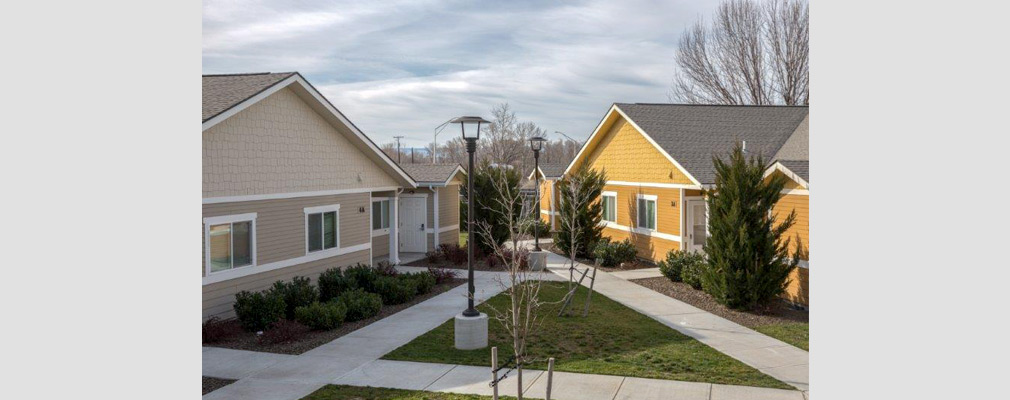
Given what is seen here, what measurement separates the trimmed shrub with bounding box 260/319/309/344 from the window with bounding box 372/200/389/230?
1084 centimetres

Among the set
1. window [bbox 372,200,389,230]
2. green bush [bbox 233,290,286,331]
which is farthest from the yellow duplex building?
green bush [bbox 233,290,286,331]

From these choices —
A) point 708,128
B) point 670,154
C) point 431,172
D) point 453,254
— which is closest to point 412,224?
point 431,172

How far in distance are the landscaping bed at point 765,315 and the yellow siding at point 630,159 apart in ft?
14.3

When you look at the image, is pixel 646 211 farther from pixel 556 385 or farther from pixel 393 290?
pixel 556 385

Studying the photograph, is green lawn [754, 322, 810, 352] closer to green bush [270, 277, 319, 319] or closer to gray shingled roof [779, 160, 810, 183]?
gray shingled roof [779, 160, 810, 183]

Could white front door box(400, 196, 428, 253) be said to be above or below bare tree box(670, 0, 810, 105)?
below

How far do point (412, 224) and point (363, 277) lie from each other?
9.47 m

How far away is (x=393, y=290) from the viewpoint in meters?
15.5

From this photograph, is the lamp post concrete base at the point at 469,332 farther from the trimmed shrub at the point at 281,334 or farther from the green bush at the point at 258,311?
the green bush at the point at 258,311

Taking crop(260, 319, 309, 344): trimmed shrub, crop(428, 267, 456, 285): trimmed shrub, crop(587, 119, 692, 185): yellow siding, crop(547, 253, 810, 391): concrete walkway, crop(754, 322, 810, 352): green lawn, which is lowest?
crop(754, 322, 810, 352): green lawn

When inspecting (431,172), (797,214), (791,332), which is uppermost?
(431,172)

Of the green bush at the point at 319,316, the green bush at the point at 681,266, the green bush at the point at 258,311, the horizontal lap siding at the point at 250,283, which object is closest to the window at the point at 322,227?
the horizontal lap siding at the point at 250,283

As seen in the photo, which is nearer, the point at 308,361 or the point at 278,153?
the point at 308,361

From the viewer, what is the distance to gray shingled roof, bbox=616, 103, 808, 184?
21781 mm
